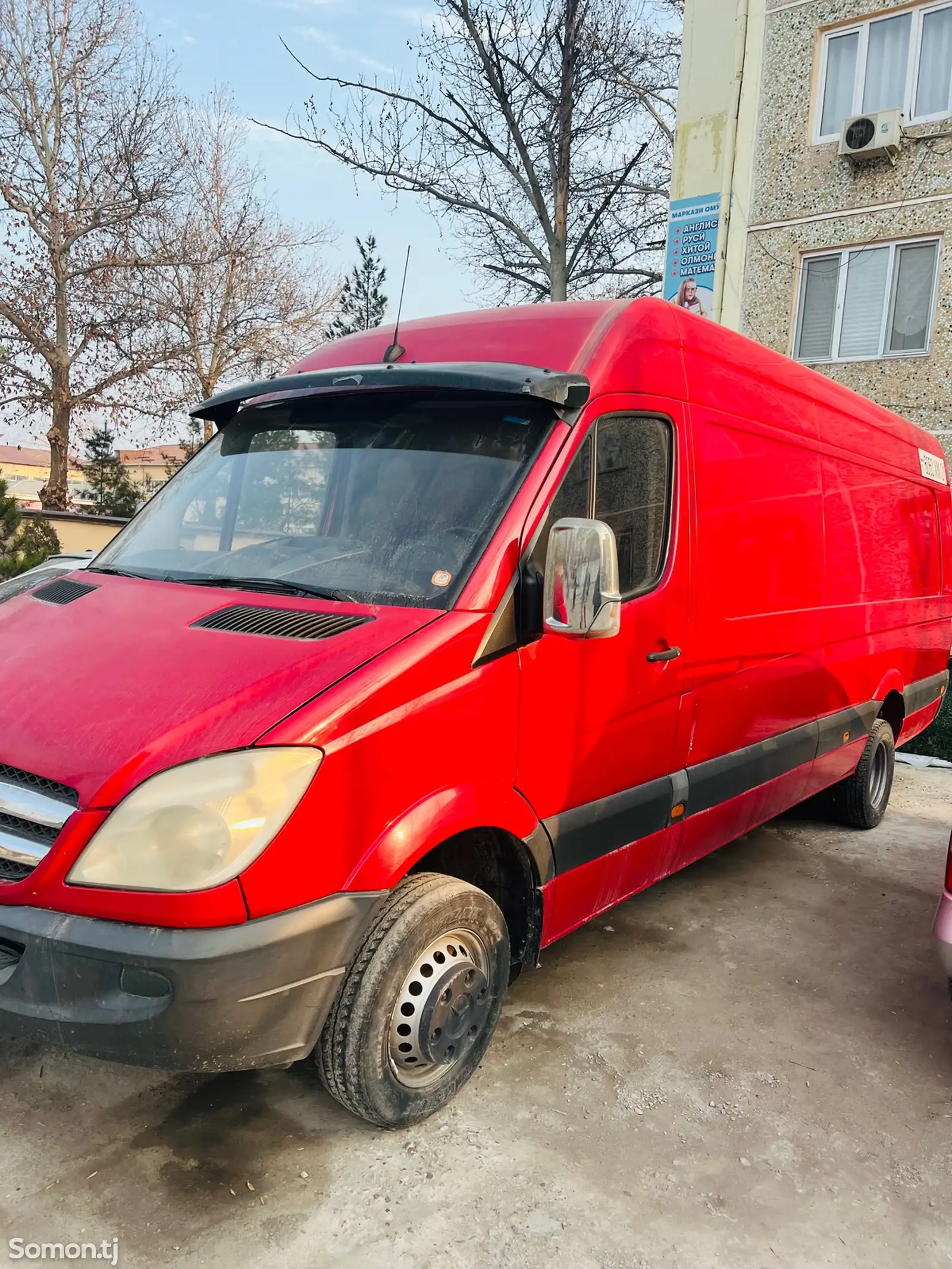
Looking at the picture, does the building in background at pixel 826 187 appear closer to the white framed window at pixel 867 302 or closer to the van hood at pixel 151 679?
the white framed window at pixel 867 302

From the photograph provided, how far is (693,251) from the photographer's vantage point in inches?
597

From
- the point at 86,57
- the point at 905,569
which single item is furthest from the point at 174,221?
the point at 905,569

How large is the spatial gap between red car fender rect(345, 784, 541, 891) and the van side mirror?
0.54 metres

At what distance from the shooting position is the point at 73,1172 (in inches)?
103

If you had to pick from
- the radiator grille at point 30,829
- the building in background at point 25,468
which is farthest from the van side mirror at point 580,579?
the building in background at point 25,468

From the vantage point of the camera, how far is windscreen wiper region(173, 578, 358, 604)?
2.96 m

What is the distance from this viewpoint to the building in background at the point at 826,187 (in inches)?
513

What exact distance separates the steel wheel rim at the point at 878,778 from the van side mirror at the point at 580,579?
156 inches

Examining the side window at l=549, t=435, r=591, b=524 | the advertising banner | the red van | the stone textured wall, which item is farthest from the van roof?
the advertising banner

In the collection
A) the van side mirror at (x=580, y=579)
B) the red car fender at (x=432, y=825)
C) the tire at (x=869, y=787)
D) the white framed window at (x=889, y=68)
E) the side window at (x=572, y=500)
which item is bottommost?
the tire at (x=869, y=787)

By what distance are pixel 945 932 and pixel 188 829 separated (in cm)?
246

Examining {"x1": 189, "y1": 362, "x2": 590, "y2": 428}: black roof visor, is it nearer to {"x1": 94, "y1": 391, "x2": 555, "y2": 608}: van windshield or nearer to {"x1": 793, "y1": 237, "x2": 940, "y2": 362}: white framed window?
{"x1": 94, "y1": 391, "x2": 555, "y2": 608}: van windshield

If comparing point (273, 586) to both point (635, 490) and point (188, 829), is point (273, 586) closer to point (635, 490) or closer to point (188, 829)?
point (188, 829)

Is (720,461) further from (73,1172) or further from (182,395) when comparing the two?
(182,395)
